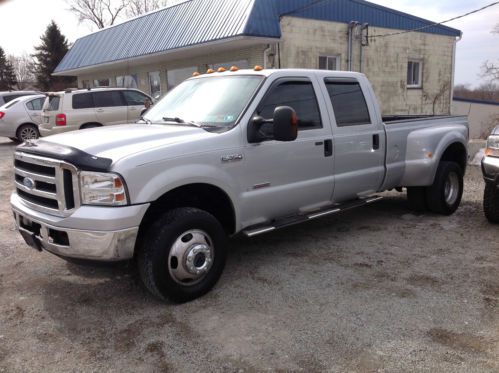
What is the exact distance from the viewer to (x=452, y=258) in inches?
187

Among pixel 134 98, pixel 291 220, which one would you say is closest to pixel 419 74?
pixel 134 98

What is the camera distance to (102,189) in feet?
11.0

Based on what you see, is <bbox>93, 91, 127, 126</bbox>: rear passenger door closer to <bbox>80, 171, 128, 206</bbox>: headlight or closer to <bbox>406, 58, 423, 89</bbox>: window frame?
<bbox>80, 171, 128, 206</bbox>: headlight

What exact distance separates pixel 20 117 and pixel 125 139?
535 inches

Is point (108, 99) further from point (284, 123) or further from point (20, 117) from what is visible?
point (284, 123)

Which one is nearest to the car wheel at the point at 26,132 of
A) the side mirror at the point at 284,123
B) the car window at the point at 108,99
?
the car window at the point at 108,99

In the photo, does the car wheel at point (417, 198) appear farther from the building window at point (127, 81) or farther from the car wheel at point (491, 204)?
the building window at point (127, 81)

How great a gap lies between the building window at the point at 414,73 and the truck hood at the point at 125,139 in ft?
55.8

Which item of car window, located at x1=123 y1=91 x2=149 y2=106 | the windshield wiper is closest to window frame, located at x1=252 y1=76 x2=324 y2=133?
the windshield wiper

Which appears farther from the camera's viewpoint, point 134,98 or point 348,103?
point 134,98

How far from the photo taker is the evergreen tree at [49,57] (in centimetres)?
4478

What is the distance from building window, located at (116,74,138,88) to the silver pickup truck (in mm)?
17106

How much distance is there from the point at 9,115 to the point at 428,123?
14.0m

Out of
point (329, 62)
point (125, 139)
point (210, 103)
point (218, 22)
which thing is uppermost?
point (218, 22)
